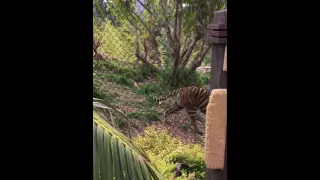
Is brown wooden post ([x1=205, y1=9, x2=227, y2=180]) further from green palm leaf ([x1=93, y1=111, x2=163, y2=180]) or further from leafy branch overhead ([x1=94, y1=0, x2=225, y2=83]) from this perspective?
leafy branch overhead ([x1=94, y1=0, x2=225, y2=83])

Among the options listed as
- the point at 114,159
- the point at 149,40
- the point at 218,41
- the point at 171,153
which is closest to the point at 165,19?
the point at 149,40

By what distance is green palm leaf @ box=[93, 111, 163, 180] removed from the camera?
39 centimetres

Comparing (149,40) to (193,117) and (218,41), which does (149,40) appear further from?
(218,41)

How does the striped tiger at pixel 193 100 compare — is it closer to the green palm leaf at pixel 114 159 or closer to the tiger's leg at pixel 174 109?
the tiger's leg at pixel 174 109

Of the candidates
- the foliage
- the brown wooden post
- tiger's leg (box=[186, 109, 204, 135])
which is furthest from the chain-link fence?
the brown wooden post

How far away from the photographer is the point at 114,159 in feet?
1.42

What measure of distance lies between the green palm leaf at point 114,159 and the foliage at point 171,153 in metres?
1.75

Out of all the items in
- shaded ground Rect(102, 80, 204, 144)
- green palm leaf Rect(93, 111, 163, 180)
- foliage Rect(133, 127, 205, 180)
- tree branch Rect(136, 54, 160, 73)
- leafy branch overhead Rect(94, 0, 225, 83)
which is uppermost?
leafy branch overhead Rect(94, 0, 225, 83)

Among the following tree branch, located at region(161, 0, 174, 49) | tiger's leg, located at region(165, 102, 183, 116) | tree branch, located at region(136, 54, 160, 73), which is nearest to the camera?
tiger's leg, located at region(165, 102, 183, 116)

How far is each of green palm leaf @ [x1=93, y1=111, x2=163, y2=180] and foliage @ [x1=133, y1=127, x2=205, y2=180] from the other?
1.75m
